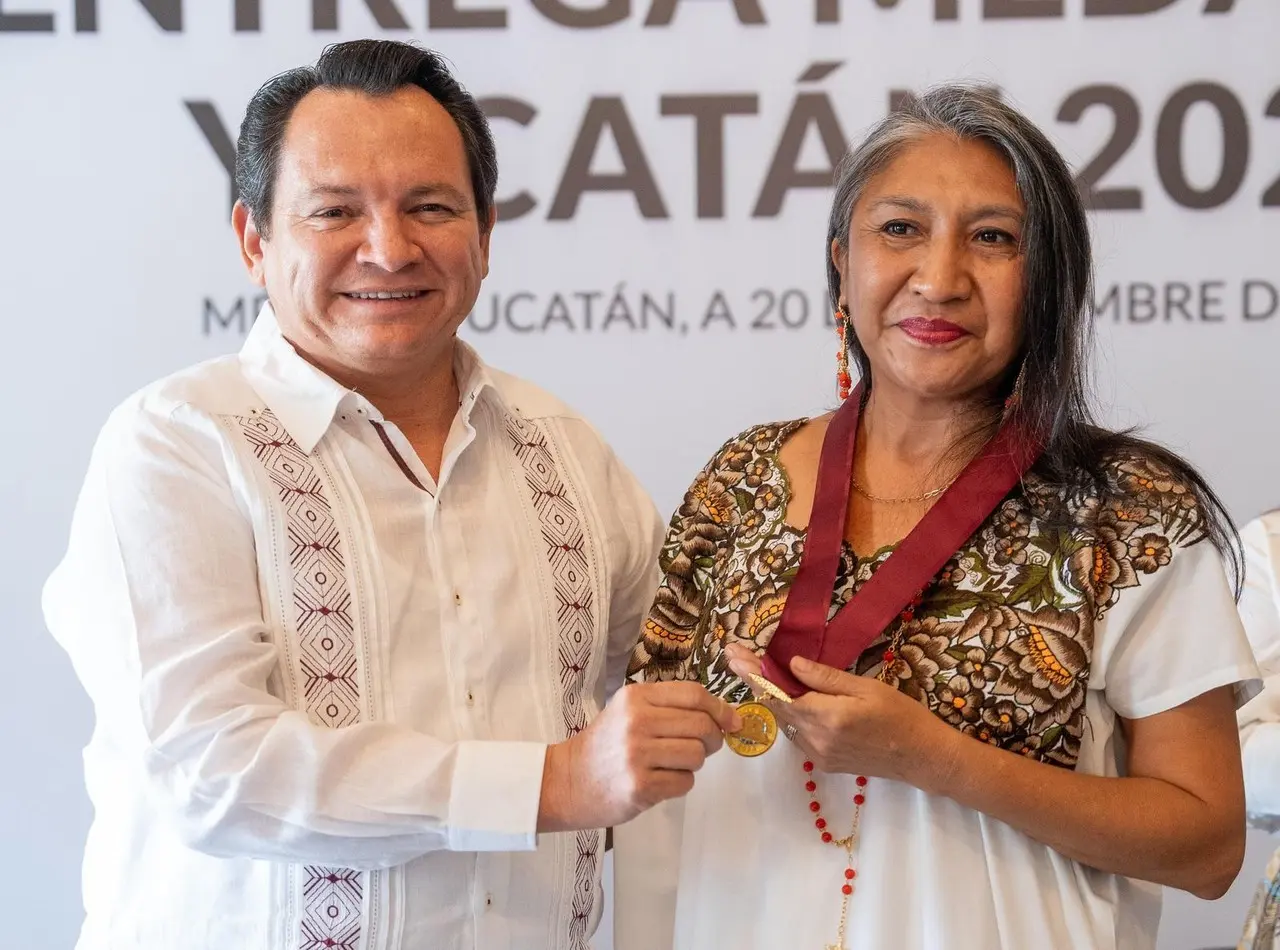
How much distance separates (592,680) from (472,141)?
2.50 feet

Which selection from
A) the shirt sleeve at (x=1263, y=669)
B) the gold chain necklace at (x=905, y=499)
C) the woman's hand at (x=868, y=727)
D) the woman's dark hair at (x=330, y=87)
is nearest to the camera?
the woman's hand at (x=868, y=727)

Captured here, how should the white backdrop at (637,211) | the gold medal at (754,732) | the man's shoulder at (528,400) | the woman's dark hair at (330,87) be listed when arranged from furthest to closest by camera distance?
the white backdrop at (637,211)
the man's shoulder at (528,400)
the woman's dark hair at (330,87)
the gold medal at (754,732)

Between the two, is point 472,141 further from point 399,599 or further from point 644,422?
point 644,422

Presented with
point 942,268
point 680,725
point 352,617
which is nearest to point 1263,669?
point 942,268

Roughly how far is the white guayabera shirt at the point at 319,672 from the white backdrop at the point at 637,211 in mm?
1243

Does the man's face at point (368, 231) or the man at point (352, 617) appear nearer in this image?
the man at point (352, 617)

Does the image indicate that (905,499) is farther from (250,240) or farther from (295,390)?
(250,240)

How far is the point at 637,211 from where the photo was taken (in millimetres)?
3219

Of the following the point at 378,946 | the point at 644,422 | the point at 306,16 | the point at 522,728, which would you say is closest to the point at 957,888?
the point at 522,728

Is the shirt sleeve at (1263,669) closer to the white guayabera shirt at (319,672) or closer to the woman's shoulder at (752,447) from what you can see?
the woman's shoulder at (752,447)

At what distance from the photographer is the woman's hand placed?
5.16ft

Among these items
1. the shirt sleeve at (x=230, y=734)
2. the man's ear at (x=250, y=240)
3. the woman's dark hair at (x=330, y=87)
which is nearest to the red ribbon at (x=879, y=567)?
the shirt sleeve at (x=230, y=734)

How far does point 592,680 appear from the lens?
206 centimetres

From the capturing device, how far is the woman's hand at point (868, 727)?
5.16ft
